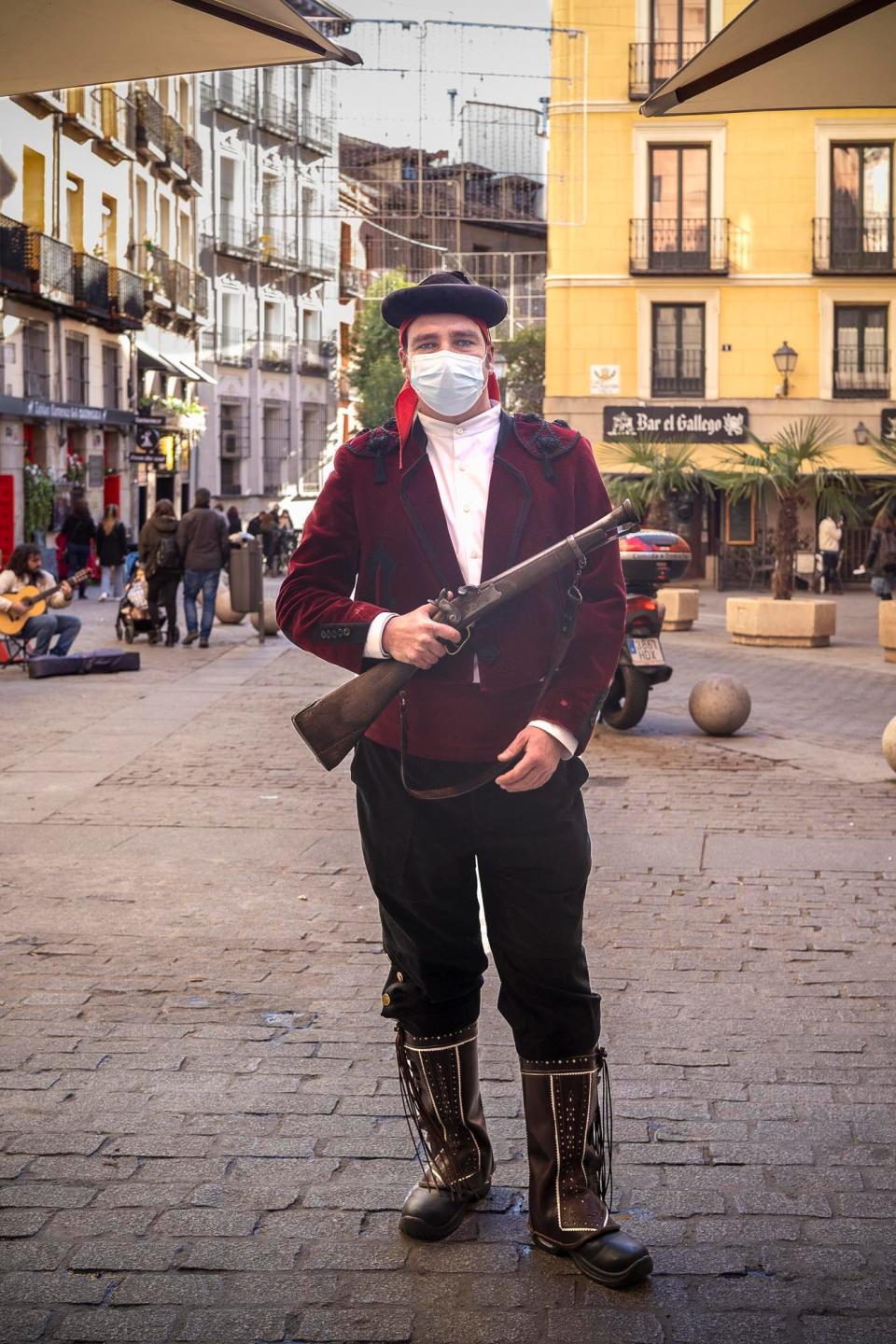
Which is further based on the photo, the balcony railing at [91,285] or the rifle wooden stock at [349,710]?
the balcony railing at [91,285]

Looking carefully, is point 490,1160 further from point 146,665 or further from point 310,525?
point 146,665

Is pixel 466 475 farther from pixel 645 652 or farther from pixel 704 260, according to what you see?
pixel 704 260

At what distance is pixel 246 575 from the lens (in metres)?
20.0

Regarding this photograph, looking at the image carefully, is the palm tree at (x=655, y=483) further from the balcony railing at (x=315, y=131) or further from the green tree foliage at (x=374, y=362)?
the balcony railing at (x=315, y=131)

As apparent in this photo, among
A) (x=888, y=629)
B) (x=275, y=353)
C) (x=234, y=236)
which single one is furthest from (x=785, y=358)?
(x=275, y=353)

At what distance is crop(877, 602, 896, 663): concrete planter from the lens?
17.4 meters

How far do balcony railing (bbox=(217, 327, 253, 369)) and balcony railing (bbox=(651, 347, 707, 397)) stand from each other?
22.2m

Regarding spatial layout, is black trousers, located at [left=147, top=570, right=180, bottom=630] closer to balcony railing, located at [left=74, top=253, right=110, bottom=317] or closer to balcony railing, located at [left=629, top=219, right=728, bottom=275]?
balcony railing, located at [left=74, top=253, right=110, bottom=317]

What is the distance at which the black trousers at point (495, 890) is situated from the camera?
3449 millimetres

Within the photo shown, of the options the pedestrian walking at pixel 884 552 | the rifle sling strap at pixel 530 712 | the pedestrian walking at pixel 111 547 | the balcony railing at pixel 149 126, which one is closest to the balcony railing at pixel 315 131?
the balcony railing at pixel 149 126

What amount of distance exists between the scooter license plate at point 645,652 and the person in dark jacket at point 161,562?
8.42 metres

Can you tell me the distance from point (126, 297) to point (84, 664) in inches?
977

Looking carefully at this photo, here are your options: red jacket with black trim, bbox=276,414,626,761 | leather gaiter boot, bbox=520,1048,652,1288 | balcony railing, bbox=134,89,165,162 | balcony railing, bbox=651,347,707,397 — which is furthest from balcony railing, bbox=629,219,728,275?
leather gaiter boot, bbox=520,1048,652,1288

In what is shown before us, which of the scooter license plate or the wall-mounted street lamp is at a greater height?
the wall-mounted street lamp
